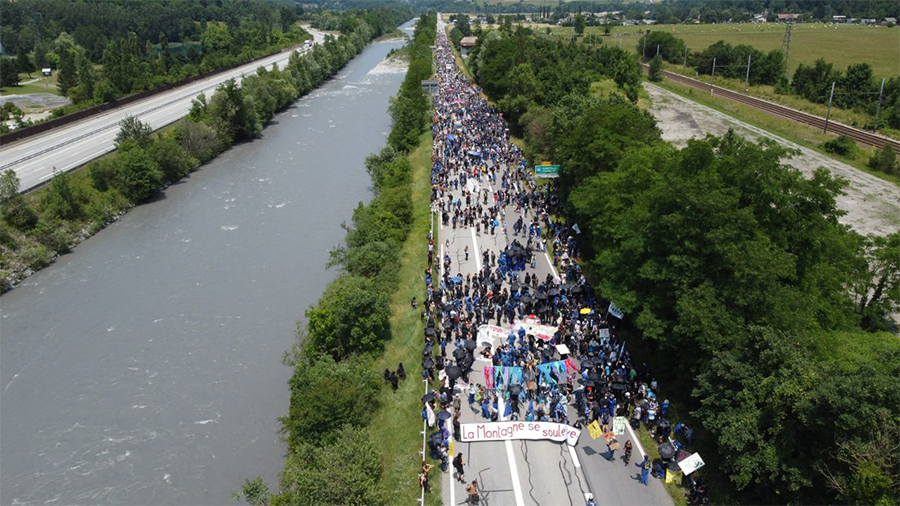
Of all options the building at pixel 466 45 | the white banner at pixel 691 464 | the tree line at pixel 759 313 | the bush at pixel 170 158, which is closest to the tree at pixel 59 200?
the bush at pixel 170 158

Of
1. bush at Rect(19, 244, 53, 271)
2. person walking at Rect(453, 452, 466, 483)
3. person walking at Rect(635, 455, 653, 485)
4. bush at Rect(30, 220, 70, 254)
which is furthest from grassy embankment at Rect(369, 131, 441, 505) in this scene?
bush at Rect(30, 220, 70, 254)

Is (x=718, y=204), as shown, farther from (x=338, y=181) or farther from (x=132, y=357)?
(x=338, y=181)

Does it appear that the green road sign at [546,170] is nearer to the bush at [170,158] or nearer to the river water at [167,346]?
the river water at [167,346]

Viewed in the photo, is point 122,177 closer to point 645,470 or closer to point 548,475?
point 548,475

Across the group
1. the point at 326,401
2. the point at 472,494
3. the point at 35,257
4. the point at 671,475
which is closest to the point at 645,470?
the point at 671,475

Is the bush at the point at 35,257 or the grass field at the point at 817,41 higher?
the grass field at the point at 817,41

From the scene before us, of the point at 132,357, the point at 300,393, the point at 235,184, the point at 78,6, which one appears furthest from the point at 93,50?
the point at 300,393
